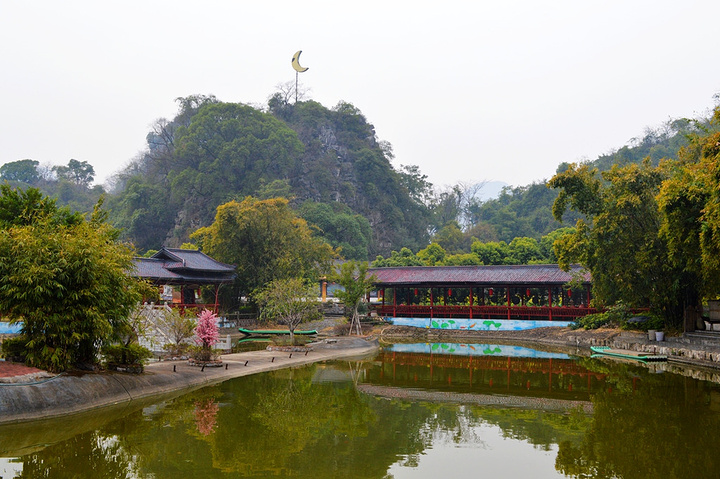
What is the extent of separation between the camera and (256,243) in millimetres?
46469

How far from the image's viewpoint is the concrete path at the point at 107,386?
13.2m

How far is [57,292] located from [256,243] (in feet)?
103

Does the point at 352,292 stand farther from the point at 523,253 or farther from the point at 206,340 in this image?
the point at 523,253

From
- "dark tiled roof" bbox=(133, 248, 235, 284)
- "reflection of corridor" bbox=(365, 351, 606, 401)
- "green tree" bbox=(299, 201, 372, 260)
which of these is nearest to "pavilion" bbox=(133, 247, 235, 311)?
"dark tiled roof" bbox=(133, 248, 235, 284)

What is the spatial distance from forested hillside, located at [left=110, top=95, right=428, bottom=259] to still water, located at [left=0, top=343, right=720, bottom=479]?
56.1 m

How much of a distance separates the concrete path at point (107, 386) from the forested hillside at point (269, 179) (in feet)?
171

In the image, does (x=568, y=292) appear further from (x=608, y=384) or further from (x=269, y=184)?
(x=269, y=184)

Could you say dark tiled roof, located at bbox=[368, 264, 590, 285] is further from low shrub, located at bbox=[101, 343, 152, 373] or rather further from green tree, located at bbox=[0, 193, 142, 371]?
green tree, located at bbox=[0, 193, 142, 371]

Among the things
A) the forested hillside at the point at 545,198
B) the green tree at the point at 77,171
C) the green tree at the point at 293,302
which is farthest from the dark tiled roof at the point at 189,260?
the green tree at the point at 77,171

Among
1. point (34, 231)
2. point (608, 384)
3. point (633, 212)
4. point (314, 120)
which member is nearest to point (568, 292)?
point (633, 212)

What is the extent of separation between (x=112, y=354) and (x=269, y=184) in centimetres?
5990

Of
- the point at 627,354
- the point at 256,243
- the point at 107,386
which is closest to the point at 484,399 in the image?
the point at 107,386

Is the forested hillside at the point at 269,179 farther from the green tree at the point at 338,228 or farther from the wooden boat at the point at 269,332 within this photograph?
the wooden boat at the point at 269,332

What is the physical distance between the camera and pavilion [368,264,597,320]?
1583 inches
